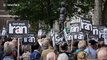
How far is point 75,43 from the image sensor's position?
1277cm

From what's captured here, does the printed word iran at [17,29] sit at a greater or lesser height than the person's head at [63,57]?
greater

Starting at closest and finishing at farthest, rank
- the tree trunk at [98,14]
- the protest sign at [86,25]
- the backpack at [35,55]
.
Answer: the backpack at [35,55] < the protest sign at [86,25] < the tree trunk at [98,14]

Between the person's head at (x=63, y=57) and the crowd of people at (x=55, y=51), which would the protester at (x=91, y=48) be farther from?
the person's head at (x=63, y=57)

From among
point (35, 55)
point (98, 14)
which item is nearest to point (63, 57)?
point (35, 55)

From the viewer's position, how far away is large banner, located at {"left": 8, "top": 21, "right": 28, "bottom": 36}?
1382 cm

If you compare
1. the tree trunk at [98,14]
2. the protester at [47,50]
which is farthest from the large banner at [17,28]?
the tree trunk at [98,14]

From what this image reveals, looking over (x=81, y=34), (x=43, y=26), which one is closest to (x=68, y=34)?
(x=81, y=34)

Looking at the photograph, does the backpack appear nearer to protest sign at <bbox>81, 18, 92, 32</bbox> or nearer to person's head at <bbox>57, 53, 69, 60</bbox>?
protest sign at <bbox>81, 18, 92, 32</bbox>

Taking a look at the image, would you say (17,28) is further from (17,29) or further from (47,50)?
(47,50)

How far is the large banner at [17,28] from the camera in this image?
45.3 ft

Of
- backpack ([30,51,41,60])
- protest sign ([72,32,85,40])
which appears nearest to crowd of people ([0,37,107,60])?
backpack ([30,51,41,60])

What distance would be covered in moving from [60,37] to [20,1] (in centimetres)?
2127

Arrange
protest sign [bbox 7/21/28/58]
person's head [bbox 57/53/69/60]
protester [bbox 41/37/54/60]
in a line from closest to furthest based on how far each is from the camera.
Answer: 1. person's head [bbox 57/53/69/60]
2. protester [bbox 41/37/54/60]
3. protest sign [bbox 7/21/28/58]

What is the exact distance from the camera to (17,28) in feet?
45.6
